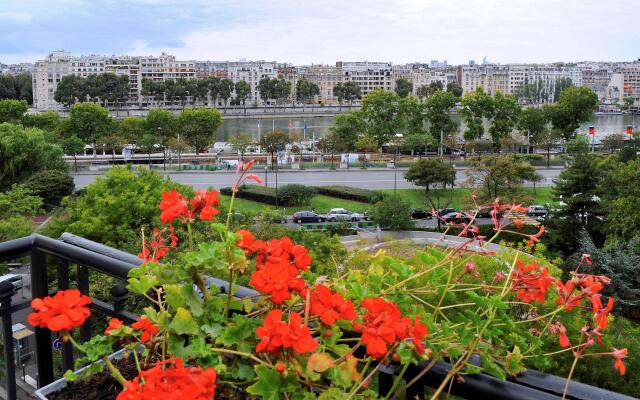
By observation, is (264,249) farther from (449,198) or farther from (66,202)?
(449,198)

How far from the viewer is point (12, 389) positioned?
1544 mm

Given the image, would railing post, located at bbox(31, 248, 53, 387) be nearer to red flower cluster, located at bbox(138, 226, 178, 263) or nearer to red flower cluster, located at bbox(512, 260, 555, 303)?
red flower cluster, located at bbox(138, 226, 178, 263)

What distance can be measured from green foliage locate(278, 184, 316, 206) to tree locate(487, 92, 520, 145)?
47.5 ft

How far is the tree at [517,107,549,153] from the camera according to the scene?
31766 mm

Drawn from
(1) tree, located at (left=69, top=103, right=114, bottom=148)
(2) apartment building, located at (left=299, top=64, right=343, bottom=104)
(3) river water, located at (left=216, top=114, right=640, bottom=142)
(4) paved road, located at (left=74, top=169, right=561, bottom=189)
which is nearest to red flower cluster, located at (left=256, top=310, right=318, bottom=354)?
(4) paved road, located at (left=74, top=169, right=561, bottom=189)

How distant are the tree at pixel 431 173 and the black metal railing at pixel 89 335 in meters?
19.8

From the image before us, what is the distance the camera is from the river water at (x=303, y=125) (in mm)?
46531

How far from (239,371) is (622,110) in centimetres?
8272

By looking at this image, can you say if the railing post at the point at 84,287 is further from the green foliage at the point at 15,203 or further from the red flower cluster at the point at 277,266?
the green foliage at the point at 15,203

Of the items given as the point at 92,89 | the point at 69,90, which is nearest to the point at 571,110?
the point at 92,89

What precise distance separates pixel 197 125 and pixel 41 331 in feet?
105

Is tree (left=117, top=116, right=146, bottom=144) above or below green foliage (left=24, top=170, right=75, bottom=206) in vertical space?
above

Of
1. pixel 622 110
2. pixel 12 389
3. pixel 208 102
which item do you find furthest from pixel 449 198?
pixel 622 110

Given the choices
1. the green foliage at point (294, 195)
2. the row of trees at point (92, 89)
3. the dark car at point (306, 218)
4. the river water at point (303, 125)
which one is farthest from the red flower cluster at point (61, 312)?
the row of trees at point (92, 89)
